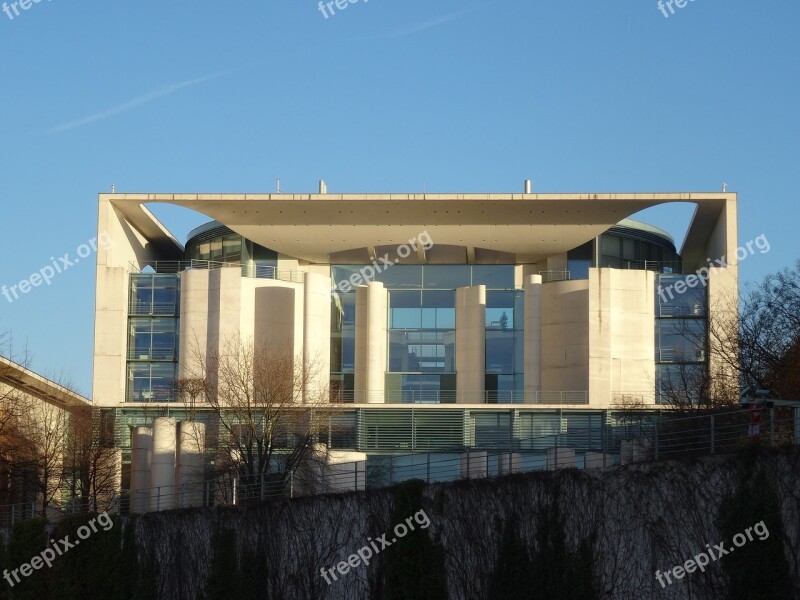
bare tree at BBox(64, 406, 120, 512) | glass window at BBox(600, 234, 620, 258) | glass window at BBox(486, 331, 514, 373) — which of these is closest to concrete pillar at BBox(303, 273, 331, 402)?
glass window at BBox(486, 331, 514, 373)

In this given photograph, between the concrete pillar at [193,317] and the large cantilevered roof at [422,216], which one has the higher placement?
the large cantilevered roof at [422,216]

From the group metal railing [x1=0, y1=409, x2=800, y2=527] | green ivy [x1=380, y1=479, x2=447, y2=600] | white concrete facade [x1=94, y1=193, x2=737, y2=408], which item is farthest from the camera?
white concrete facade [x1=94, y1=193, x2=737, y2=408]

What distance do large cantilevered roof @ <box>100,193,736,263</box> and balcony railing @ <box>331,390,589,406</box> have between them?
7537 mm

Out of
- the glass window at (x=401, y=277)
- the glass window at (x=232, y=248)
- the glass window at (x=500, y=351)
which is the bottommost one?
the glass window at (x=500, y=351)

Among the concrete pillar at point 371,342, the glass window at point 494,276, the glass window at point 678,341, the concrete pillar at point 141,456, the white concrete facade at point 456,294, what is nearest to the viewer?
the concrete pillar at point 141,456

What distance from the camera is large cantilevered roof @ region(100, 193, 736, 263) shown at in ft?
230

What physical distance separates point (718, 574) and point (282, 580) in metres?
12.9

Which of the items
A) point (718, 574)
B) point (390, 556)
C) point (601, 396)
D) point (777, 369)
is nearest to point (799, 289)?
point (777, 369)

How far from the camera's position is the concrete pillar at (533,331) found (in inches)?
2768

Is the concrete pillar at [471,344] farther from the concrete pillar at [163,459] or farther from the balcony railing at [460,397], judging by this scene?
the concrete pillar at [163,459]

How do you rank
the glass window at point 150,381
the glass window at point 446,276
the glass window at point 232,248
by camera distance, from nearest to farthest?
the glass window at point 150,381 < the glass window at point 446,276 < the glass window at point 232,248

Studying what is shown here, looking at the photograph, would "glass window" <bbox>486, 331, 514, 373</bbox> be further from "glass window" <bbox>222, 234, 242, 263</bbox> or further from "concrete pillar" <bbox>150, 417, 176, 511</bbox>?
"concrete pillar" <bbox>150, 417, 176, 511</bbox>

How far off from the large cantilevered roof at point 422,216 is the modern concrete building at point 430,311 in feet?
0.29

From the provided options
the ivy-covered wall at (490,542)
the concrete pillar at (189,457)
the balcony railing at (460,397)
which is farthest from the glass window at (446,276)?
the ivy-covered wall at (490,542)
